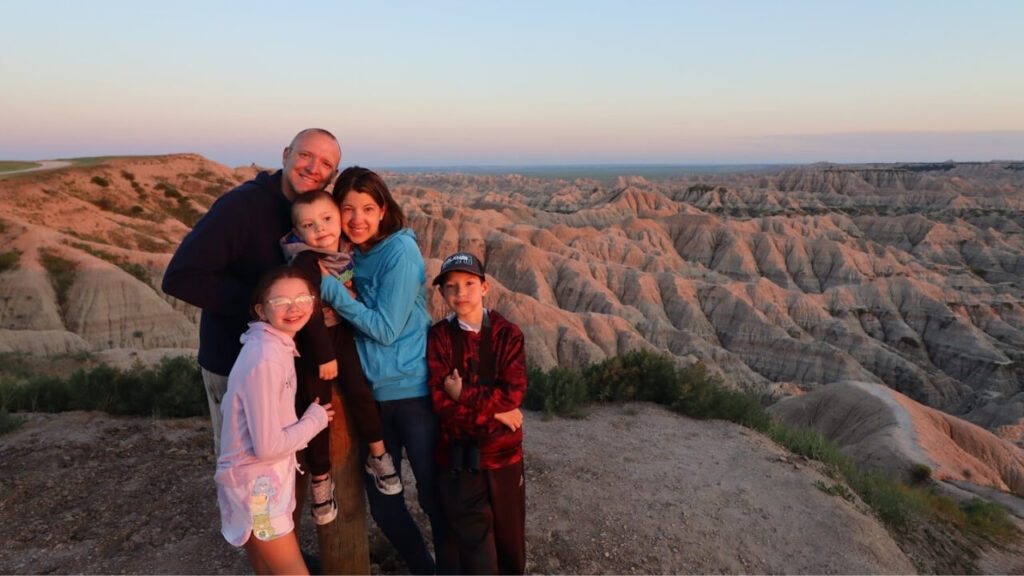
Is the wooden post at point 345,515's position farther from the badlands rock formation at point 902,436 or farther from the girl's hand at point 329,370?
the badlands rock formation at point 902,436

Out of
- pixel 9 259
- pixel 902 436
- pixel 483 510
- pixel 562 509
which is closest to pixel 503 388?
pixel 483 510

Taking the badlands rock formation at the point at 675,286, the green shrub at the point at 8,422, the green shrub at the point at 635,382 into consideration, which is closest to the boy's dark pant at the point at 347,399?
the green shrub at the point at 8,422

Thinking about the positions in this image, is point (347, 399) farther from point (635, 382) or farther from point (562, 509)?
point (635, 382)

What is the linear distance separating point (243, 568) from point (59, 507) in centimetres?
214

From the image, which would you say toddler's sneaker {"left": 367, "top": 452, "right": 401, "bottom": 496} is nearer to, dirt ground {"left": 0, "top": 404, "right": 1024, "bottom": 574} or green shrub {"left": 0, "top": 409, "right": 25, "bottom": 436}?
dirt ground {"left": 0, "top": 404, "right": 1024, "bottom": 574}

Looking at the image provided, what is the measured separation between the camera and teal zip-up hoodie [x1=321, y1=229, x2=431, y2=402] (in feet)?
9.88

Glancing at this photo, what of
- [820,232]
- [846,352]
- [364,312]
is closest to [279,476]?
[364,312]

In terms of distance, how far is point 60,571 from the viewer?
13.9ft

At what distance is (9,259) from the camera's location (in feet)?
78.8

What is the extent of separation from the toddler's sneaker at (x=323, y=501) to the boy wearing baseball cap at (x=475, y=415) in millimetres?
641

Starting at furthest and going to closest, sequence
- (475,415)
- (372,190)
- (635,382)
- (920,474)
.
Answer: (920,474) → (635,382) → (475,415) → (372,190)

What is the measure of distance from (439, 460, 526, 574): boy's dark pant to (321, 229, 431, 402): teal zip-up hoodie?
0.63 metres

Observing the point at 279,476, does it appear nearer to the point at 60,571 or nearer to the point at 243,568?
the point at 243,568

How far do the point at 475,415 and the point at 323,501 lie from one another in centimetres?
97
